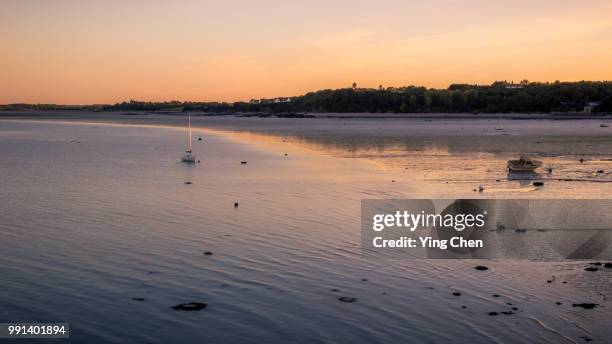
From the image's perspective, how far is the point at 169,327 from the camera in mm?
10094

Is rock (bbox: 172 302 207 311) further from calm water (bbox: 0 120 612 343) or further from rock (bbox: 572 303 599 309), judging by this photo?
rock (bbox: 572 303 599 309)

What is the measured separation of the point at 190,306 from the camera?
1101 cm

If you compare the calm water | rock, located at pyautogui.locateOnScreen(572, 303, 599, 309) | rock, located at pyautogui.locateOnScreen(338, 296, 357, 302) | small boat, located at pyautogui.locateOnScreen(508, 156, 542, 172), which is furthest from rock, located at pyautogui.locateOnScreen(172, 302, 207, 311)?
small boat, located at pyautogui.locateOnScreen(508, 156, 542, 172)

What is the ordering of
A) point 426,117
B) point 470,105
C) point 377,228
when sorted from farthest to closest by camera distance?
1. point 470,105
2. point 426,117
3. point 377,228

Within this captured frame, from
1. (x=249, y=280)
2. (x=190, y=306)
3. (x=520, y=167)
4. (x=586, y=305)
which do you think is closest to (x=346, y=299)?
(x=249, y=280)

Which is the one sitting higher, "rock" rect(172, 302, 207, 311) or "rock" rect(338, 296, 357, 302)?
"rock" rect(172, 302, 207, 311)

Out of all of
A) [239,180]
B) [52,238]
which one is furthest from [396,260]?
[239,180]

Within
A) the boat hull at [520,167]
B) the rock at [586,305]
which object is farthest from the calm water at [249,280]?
the boat hull at [520,167]

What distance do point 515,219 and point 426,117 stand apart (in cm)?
15148

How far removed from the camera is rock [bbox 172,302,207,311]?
10891 millimetres

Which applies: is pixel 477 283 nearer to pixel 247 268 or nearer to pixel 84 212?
pixel 247 268

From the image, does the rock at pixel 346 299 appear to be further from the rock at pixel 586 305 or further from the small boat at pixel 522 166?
the small boat at pixel 522 166

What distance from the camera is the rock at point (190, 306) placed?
10891mm

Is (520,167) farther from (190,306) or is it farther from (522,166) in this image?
(190,306)
